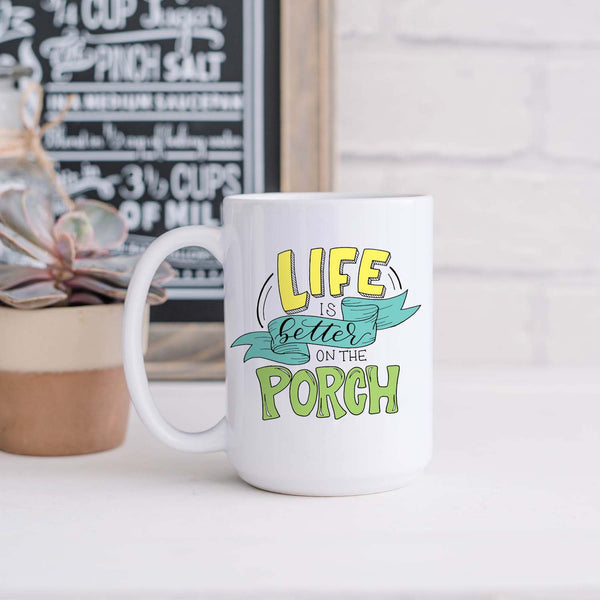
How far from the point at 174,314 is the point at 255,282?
325mm

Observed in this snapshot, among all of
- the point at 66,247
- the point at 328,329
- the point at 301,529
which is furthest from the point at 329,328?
the point at 66,247

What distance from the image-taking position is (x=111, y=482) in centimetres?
53

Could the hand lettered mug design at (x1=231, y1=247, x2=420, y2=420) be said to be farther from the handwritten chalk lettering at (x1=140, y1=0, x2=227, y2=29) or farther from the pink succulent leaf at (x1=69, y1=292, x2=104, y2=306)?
the handwritten chalk lettering at (x1=140, y1=0, x2=227, y2=29)

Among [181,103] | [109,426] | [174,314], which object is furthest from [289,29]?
[109,426]

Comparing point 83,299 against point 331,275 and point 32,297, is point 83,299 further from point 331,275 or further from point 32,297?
point 331,275

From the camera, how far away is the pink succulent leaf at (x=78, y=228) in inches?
24.2

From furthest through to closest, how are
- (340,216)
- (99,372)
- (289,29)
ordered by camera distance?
(289,29), (99,372), (340,216)

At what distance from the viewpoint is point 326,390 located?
48cm

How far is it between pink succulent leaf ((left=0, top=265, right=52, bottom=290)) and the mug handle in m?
0.11

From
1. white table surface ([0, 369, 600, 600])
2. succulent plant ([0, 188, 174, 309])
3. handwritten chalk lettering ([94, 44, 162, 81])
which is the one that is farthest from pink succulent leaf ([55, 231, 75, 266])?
handwritten chalk lettering ([94, 44, 162, 81])

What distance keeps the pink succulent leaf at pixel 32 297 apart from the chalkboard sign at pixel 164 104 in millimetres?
235

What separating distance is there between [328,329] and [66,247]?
0.70ft

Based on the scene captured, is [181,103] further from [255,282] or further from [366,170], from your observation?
[255,282]

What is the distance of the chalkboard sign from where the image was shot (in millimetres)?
791
